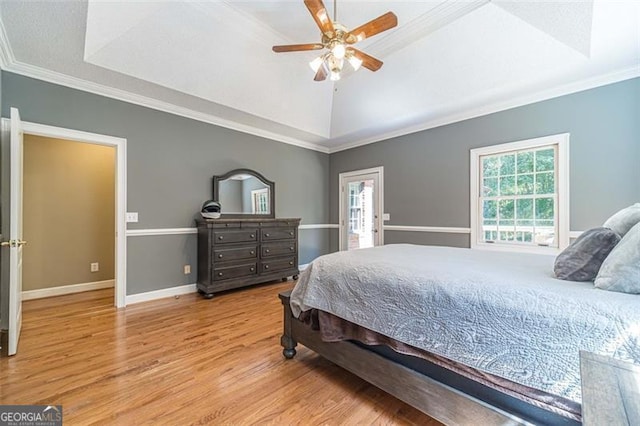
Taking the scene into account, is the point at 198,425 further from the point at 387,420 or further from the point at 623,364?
the point at 623,364

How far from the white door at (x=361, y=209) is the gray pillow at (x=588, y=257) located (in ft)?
11.7

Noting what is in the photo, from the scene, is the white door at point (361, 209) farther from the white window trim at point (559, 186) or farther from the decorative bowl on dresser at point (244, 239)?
the white window trim at point (559, 186)

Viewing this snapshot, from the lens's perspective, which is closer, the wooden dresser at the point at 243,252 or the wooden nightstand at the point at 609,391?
the wooden nightstand at the point at 609,391

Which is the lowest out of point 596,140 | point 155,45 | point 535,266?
point 535,266

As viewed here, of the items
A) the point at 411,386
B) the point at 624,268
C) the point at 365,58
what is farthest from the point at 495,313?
the point at 365,58

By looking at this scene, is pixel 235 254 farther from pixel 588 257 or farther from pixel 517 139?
pixel 517 139

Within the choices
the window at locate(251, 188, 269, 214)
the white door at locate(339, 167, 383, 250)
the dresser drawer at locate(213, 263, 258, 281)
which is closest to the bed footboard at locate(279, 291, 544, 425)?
the dresser drawer at locate(213, 263, 258, 281)

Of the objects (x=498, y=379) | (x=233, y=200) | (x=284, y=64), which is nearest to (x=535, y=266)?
(x=498, y=379)

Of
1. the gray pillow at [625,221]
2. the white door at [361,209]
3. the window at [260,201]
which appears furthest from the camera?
the white door at [361,209]

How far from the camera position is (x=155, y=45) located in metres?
2.78

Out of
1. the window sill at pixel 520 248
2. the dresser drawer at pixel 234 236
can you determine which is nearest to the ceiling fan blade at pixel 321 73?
the dresser drawer at pixel 234 236

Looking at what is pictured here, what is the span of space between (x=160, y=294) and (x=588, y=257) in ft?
13.9

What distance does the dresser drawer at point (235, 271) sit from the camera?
367 centimetres

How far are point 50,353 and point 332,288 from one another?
7.87ft
